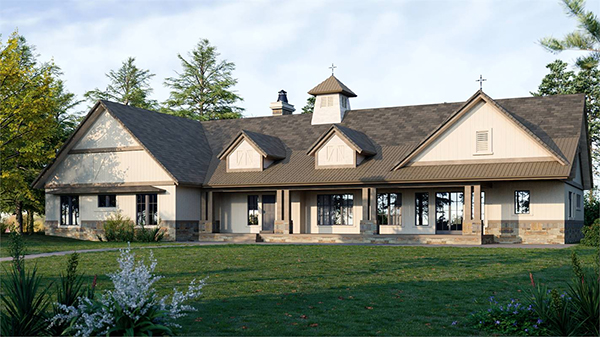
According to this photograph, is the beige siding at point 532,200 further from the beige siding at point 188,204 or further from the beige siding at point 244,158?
the beige siding at point 188,204

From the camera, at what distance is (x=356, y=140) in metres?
30.6

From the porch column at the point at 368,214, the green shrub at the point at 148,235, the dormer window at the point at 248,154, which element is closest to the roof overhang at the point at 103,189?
the green shrub at the point at 148,235

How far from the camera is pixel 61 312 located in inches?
340

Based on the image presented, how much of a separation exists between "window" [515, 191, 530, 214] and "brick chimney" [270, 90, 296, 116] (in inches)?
637

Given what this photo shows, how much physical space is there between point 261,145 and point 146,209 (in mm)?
6463

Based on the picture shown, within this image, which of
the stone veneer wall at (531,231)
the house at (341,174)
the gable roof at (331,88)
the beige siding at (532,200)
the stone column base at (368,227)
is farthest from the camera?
the gable roof at (331,88)

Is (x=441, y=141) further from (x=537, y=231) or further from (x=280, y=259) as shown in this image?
(x=280, y=259)

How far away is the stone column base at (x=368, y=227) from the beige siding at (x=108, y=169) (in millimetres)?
9496

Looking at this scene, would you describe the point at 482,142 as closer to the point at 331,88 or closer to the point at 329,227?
the point at 329,227

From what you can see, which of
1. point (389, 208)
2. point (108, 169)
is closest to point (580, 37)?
point (389, 208)

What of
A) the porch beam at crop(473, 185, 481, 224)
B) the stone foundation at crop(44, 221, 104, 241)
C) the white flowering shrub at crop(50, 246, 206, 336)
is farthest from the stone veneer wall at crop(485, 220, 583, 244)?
the white flowering shrub at crop(50, 246, 206, 336)

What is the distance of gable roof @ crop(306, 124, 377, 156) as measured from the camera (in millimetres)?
30194

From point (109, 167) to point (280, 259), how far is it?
54.7 ft

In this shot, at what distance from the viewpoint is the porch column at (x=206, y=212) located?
105 feet
